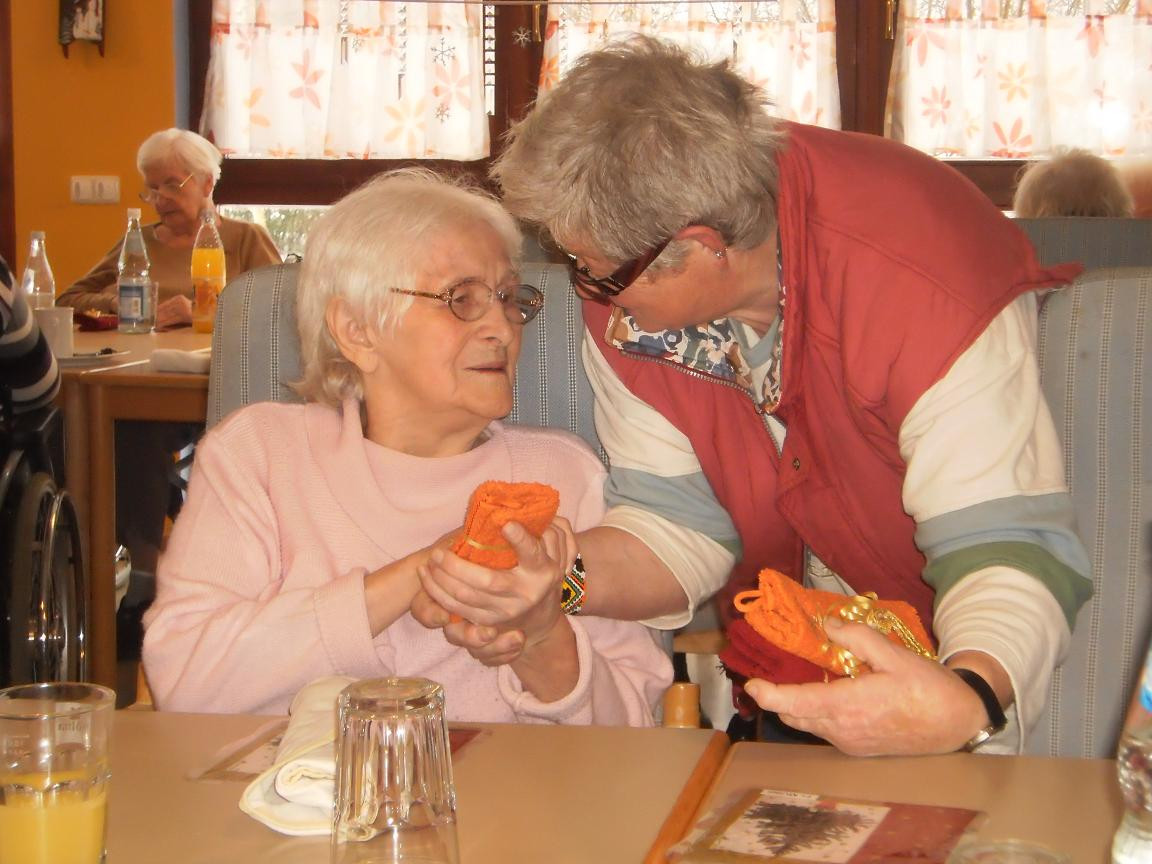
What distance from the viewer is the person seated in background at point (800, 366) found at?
1450mm

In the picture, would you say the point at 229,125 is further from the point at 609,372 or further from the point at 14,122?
the point at 609,372

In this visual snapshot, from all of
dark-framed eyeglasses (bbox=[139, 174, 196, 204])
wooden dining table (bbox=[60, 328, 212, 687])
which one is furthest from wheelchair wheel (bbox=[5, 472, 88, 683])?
dark-framed eyeglasses (bbox=[139, 174, 196, 204])

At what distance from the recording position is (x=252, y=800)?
1.07m

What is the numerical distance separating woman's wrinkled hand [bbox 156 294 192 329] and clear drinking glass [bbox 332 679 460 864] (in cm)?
357

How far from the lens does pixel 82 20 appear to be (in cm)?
591

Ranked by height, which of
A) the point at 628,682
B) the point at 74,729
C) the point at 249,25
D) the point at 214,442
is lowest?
the point at 628,682

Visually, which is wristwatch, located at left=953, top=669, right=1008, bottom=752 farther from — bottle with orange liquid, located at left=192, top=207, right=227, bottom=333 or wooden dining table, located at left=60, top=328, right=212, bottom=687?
bottle with orange liquid, located at left=192, top=207, right=227, bottom=333

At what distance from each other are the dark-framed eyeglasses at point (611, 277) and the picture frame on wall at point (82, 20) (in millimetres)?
4919

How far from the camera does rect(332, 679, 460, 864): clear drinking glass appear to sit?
0.96 meters

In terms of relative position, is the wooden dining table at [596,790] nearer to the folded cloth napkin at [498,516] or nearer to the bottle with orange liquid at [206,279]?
the folded cloth napkin at [498,516]

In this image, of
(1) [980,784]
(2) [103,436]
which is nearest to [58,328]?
(2) [103,436]

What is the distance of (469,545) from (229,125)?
192 inches

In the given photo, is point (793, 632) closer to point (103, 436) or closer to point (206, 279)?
point (103, 436)

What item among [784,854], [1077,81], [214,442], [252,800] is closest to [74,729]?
[252,800]
